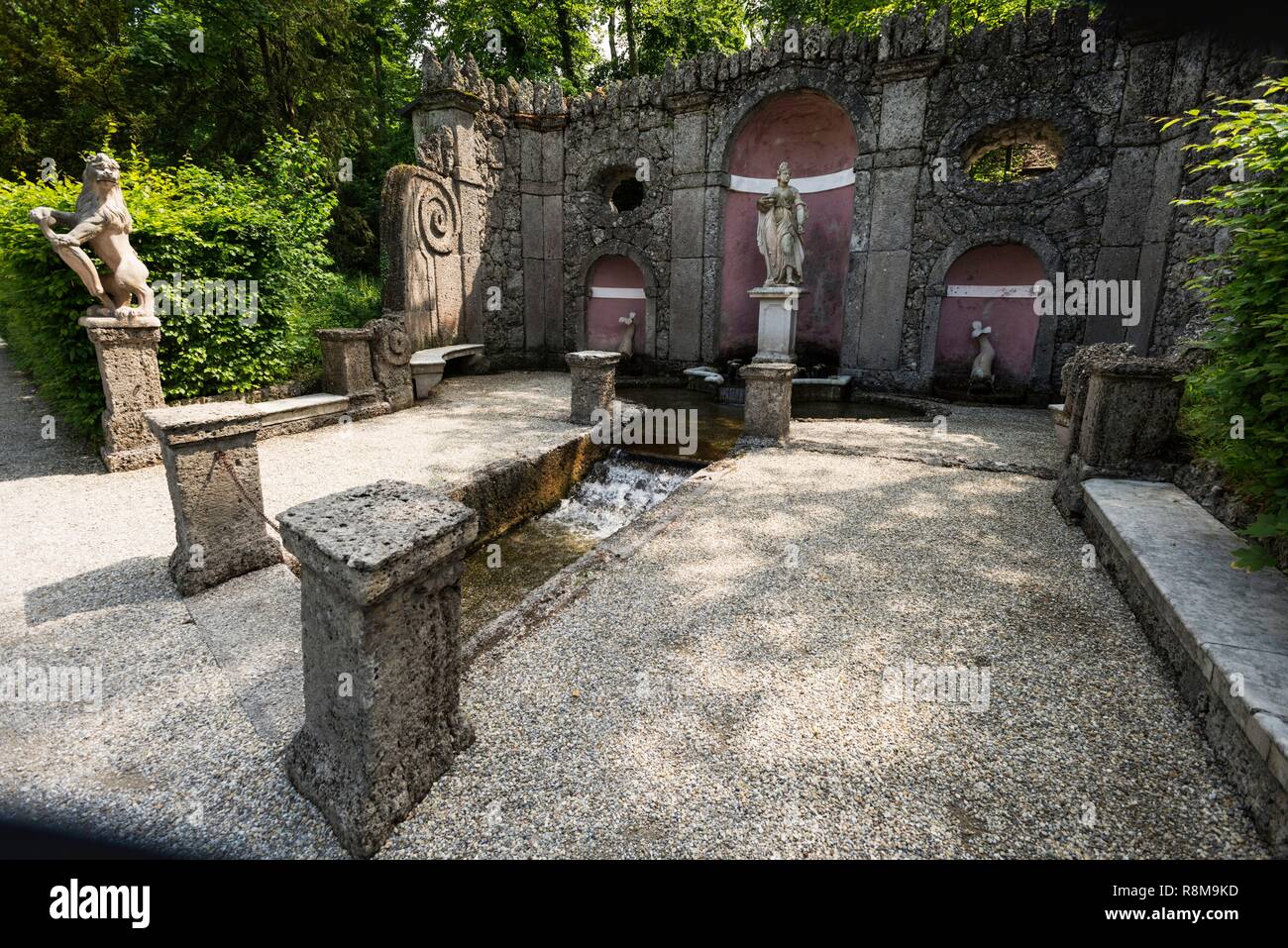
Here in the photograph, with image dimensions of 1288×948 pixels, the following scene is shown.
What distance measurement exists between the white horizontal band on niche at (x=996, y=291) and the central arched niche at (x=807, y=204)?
79.9 inches

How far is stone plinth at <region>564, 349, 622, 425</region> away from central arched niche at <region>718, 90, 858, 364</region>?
17.7 feet

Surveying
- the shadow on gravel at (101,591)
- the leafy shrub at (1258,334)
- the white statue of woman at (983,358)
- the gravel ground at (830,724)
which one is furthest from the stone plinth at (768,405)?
the shadow on gravel at (101,591)

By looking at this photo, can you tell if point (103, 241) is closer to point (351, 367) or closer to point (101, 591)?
point (351, 367)

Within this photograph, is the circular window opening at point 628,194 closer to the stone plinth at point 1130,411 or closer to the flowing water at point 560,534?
the flowing water at point 560,534

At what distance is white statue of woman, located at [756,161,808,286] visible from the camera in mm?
10672

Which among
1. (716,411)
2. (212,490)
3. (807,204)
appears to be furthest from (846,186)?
(212,490)

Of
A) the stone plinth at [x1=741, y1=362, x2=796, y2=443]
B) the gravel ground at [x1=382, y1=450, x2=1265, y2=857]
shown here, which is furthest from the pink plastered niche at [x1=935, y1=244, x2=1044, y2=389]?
the gravel ground at [x1=382, y1=450, x2=1265, y2=857]

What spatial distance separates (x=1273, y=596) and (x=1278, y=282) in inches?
57.5

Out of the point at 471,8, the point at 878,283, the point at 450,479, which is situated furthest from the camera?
the point at 471,8

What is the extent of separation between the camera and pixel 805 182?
40.4ft

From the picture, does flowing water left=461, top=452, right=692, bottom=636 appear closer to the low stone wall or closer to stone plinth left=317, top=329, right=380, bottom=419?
the low stone wall

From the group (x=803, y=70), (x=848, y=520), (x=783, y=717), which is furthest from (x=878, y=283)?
(x=783, y=717)
